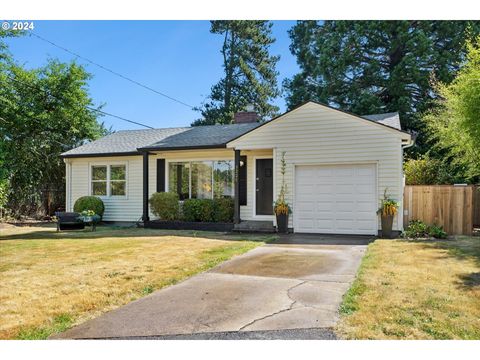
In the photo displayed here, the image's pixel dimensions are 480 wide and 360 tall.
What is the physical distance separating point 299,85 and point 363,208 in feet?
54.3

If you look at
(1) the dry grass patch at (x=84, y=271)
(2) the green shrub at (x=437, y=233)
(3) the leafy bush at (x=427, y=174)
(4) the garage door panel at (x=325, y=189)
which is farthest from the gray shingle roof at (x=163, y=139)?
(2) the green shrub at (x=437, y=233)

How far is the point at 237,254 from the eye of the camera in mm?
7461

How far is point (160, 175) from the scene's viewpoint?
45.4ft

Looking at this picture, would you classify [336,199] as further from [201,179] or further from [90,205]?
[90,205]

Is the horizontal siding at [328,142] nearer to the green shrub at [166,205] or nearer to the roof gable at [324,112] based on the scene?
the roof gable at [324,112]

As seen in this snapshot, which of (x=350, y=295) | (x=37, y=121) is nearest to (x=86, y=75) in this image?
(x=37, y=121)

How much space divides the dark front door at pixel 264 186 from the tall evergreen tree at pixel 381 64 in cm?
1079

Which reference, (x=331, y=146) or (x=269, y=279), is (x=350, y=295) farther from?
(x=331, y=146)

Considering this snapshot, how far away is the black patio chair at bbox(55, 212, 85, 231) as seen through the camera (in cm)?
1216

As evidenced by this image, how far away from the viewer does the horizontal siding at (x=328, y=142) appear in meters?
10.4

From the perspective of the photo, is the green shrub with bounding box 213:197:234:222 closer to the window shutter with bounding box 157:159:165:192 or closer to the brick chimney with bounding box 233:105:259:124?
the window shutter with bounding box 157:159:165:192

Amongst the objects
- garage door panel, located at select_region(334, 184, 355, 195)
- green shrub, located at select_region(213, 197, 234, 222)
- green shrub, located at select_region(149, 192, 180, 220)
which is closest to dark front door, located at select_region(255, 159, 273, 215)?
green shrub, located at select_region(213, 197, 234, 222)

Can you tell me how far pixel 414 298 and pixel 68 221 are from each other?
10708mm

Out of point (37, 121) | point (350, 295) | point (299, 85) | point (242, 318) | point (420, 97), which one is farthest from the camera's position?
Result: point (299, 85)
